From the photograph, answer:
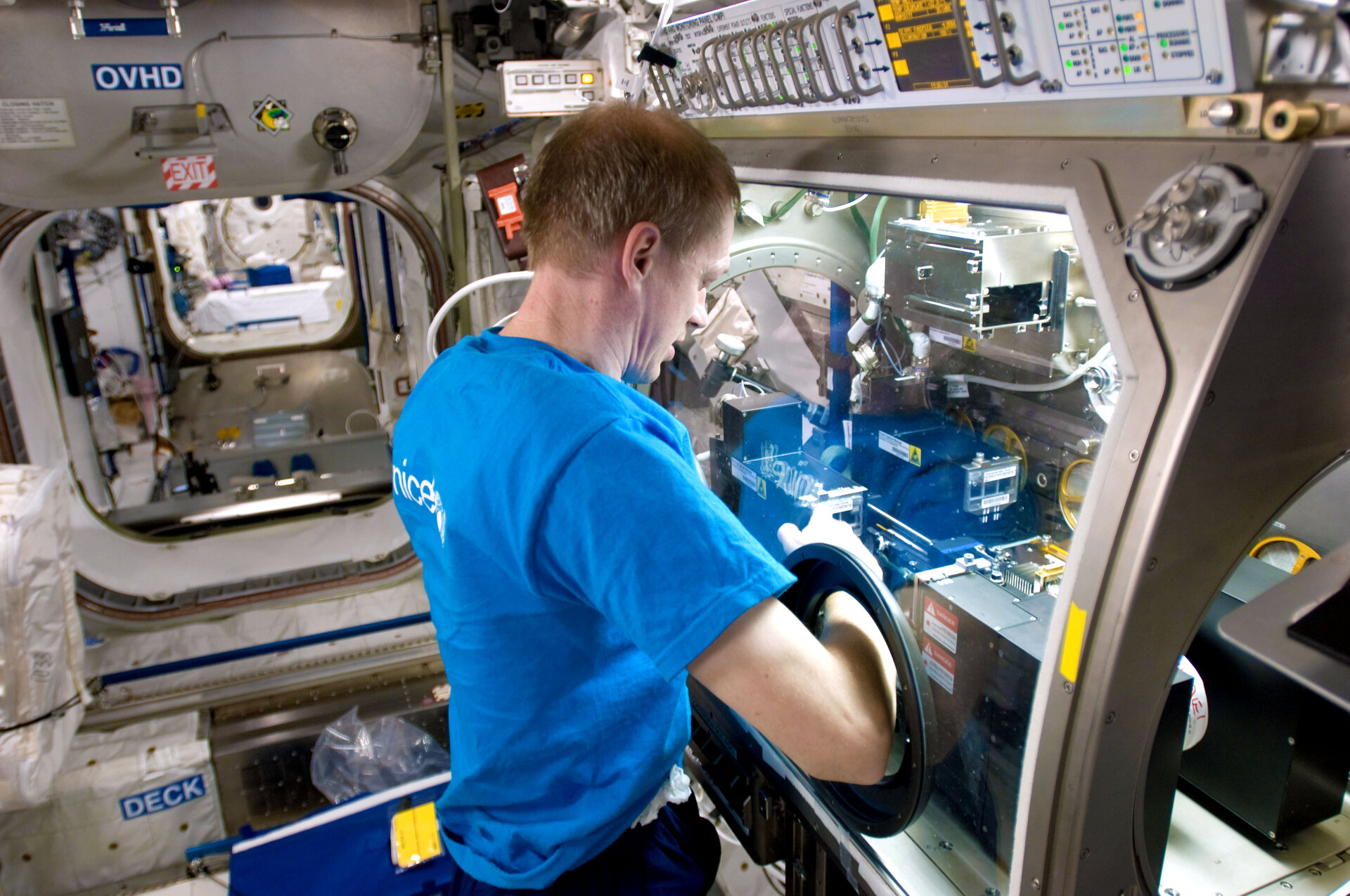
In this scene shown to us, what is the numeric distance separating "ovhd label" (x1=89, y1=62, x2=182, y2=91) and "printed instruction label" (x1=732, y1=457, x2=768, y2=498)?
2364mm

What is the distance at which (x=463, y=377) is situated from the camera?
1440 mm

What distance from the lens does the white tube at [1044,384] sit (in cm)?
180

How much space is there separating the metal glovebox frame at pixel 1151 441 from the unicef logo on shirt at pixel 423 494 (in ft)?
3.17

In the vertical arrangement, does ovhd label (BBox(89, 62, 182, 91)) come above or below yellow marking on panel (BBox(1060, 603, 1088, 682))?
above

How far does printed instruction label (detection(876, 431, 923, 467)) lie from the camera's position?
2.20 m

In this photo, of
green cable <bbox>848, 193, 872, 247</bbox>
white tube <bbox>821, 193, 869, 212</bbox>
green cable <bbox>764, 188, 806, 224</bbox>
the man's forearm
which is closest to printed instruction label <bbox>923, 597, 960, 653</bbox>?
the man's forearm

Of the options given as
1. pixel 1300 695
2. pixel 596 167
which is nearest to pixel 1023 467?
pixel 1300 695

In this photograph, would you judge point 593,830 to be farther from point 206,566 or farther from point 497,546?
point 206,566

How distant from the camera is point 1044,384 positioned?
1871 millimetres

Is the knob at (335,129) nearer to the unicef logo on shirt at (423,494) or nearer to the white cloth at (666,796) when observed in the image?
the unicef logo on shirt at (423,494)

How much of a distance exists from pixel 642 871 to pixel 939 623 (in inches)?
32.4

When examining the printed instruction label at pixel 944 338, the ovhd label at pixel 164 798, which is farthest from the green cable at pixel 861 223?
the ovhd label at pixel 164 798

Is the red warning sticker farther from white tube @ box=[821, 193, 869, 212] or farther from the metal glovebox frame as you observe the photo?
the metal glovebox frame

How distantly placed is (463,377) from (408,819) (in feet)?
7.84
